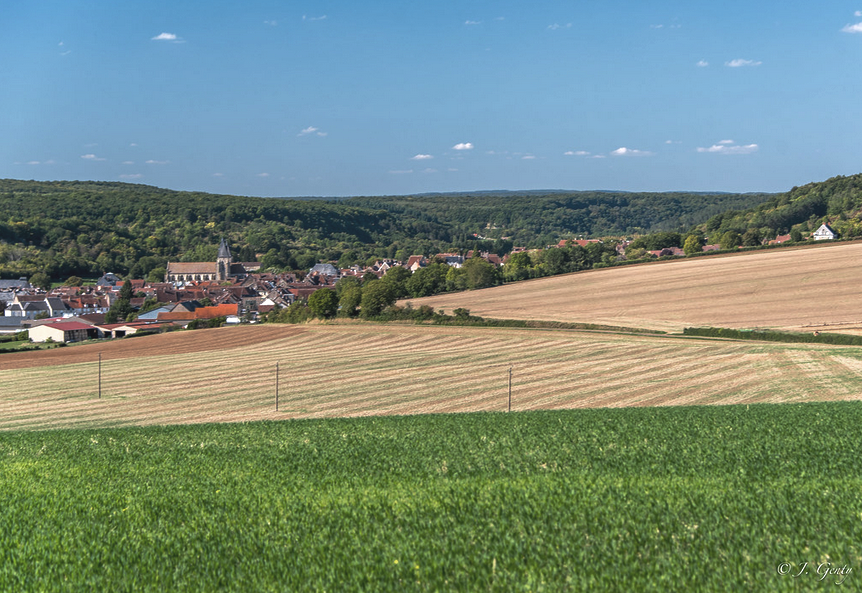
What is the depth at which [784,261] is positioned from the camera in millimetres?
75812

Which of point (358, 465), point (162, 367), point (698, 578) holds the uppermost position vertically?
point (698, 578)

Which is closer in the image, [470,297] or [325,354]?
[325,354]

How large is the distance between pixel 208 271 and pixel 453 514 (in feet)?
622

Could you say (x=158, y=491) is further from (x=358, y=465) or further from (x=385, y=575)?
(x=385, y=575)

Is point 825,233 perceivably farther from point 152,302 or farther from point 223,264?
point 223,264

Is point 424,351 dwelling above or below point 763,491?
below

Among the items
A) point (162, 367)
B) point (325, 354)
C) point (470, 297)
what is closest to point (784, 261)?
point (470, 297)

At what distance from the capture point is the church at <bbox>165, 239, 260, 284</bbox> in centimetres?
18500

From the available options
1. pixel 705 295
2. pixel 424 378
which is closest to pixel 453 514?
pixel 424 378

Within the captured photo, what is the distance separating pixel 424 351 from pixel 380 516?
1537 inches
